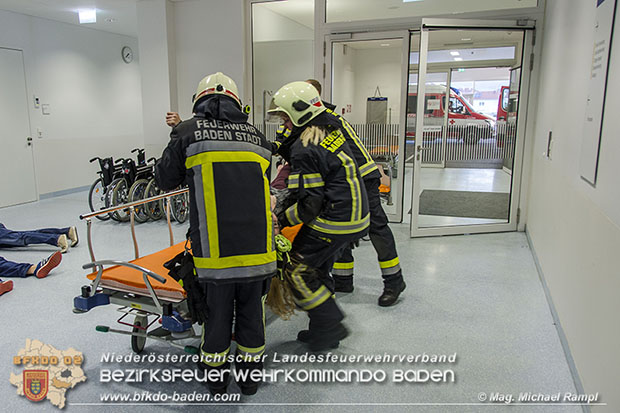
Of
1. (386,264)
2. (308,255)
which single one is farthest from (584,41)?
(308,255)

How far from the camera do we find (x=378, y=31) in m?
5.80

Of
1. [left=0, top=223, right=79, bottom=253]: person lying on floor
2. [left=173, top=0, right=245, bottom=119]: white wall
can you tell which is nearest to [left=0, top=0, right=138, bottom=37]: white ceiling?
[left=173, top=0, right=245, bottom=119]: white wall

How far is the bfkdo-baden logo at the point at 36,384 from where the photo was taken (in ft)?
7.86

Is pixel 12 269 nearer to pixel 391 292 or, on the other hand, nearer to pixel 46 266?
pixel 46 266

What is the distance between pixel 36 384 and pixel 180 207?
368cm

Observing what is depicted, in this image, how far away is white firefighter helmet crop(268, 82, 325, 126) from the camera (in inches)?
106

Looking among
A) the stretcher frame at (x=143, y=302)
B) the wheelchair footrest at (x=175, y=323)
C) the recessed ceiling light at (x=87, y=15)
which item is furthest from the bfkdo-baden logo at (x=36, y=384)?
the recessed ceiling light at (x=87, y=15)

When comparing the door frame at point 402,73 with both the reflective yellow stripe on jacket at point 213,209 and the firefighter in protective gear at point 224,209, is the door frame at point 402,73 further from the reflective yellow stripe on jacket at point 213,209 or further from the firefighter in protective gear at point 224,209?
the reflective yellow stripe on jacket at point 213,209

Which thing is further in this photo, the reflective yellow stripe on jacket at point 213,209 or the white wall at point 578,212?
the reflective yellow stripe on jacket at point 213,209

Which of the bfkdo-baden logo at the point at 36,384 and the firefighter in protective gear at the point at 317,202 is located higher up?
the firefighter in protective gear at the point at 317,202

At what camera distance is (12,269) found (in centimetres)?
407

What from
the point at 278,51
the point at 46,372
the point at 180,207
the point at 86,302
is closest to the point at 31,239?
the point at 180,207

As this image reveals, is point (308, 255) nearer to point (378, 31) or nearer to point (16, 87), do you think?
point (378, 31)

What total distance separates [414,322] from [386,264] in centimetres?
50
